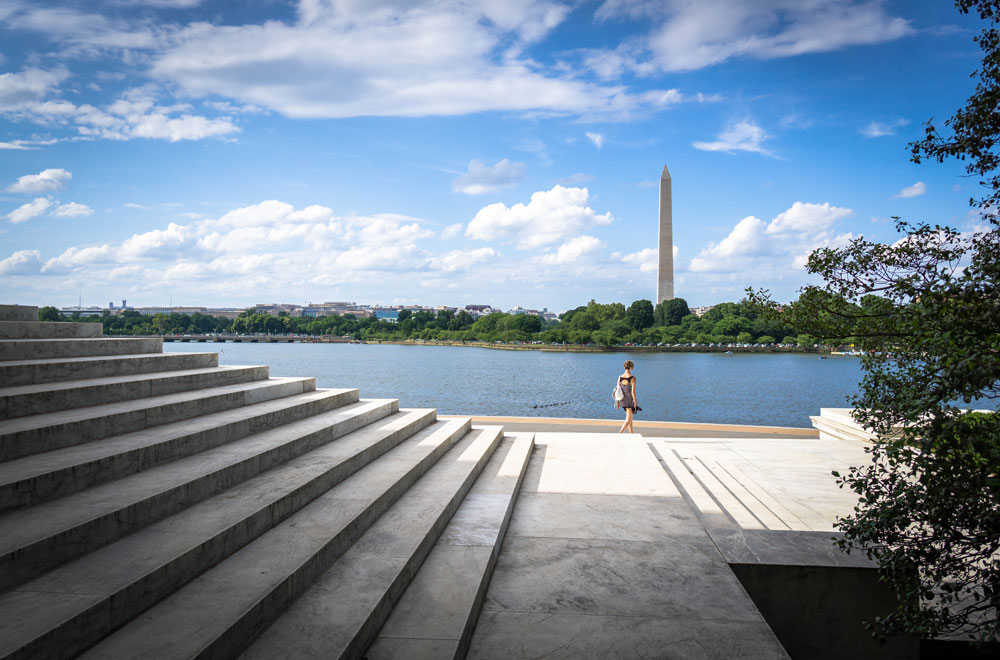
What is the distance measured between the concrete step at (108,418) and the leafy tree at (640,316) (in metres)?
132

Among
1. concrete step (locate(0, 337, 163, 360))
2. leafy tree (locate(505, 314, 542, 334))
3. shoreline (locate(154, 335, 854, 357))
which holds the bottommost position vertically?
shoreline (locate(154, 335, 854, 357))

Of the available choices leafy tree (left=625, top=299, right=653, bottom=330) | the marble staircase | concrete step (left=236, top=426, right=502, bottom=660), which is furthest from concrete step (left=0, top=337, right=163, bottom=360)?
leafy tree (left=625, top=299, right=653, bottom=330)

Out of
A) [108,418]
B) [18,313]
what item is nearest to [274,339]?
[18,313]

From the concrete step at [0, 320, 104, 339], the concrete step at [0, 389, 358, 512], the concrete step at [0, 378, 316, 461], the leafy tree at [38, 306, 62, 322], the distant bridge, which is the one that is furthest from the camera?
the distant bridge

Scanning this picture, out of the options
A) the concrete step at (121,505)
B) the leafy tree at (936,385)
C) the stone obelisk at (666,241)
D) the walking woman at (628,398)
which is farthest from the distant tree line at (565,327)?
the leafy tree at (936,385)

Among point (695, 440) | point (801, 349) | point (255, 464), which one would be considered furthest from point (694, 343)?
point (255, 464)

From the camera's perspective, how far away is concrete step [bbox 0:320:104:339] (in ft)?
26.7

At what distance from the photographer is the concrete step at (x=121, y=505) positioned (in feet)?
11.7

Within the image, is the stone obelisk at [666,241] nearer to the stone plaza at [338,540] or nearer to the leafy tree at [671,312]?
the leafy tree at [671,312]

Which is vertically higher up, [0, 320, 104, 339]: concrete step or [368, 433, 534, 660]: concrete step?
[0, 320, 104, 339]: concrete step

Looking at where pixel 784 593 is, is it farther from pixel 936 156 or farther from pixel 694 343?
pixel 694 343

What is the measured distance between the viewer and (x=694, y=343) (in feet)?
421

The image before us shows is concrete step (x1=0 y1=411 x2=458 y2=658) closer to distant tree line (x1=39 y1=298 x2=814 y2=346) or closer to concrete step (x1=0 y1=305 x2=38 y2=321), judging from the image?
concrete step (x1=0 y1=305 x2=38 y2=321)

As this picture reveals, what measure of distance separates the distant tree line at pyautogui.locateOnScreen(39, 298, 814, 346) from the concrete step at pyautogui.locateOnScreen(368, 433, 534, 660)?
100 metres
